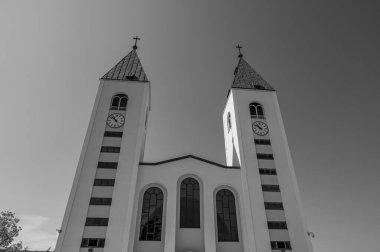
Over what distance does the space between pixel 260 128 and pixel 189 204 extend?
11.2m

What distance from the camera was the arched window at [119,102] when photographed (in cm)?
2725

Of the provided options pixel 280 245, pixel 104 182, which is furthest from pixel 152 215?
pixel 280 245

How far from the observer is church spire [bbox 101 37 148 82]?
30.0m

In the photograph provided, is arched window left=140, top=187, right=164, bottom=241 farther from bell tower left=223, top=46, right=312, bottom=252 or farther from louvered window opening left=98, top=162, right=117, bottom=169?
bell tower left=223, top=46, right=312, bottom=252

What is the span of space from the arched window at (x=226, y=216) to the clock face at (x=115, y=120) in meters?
11.9

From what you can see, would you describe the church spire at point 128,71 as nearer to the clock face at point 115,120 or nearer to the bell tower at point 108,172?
the bell tower at point 108,172

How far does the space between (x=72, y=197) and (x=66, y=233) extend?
9.14ft

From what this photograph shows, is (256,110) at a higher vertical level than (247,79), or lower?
lower

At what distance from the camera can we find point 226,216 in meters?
22.3

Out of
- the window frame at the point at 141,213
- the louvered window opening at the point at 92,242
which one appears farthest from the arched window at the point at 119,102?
the louvered window opening at the point at 92,242

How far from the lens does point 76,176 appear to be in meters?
22.2

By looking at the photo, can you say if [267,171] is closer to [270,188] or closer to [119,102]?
[270,188]

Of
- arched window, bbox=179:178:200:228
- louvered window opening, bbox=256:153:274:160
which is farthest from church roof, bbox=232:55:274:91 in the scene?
arched window, bbox=179:178:200:228

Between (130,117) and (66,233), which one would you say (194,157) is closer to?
(130,117)
